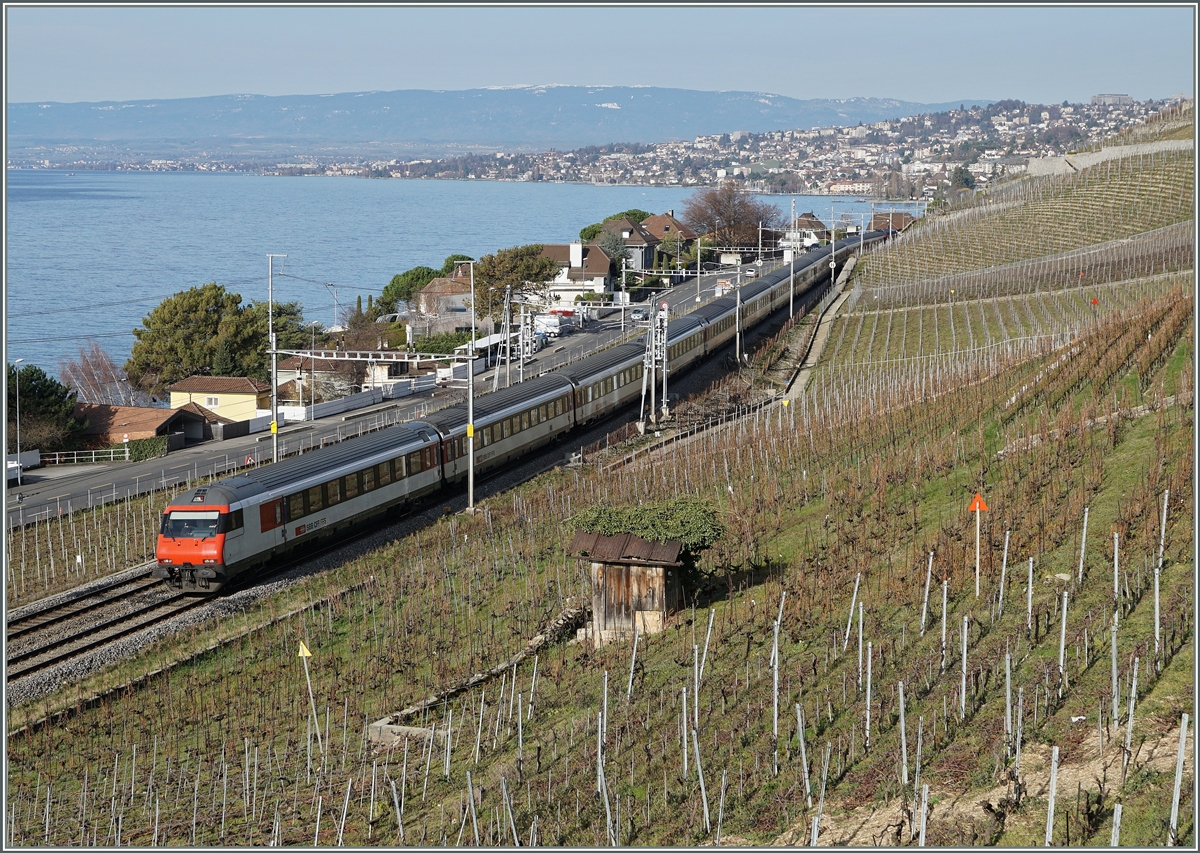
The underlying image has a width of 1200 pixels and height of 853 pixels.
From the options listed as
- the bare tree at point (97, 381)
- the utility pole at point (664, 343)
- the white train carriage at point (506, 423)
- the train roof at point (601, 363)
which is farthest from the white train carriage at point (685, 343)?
the bare tree at point (97, 381)

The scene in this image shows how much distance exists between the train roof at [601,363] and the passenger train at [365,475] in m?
0.07

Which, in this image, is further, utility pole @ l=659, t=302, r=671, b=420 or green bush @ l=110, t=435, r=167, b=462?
green bush @ l=110, t=435, r=167, b=462

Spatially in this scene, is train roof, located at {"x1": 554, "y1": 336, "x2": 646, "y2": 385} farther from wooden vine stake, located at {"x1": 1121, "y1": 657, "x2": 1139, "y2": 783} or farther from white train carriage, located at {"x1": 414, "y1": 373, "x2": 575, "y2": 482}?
wooden vine stake, located at {"x1": 1121, "y1": 657, "x2": 1139, "y2": 783}

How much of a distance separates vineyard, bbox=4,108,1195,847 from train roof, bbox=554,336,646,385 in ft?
37.4

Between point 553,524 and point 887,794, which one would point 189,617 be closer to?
point 553,524

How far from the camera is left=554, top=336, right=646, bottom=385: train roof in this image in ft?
145

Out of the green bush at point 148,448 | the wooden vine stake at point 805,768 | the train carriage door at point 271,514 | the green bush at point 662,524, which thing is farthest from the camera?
the green bush at point 148,448

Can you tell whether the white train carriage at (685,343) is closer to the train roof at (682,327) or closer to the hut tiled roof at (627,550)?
the train roof at (682,327)

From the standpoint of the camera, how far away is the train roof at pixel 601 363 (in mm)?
44094

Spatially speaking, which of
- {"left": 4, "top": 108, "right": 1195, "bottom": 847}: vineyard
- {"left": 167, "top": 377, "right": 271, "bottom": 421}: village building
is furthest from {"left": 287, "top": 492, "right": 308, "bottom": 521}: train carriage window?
{"left": 167, "top": 377, "right": 271, "bottom": 421}: village building

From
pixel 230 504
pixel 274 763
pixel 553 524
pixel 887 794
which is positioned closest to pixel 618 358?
pixel 553 524

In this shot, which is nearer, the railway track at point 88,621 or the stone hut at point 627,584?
the stone hut at point 627,584

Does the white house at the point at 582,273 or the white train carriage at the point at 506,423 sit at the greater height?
the white house at the point at 582,273

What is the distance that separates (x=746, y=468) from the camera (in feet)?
109
